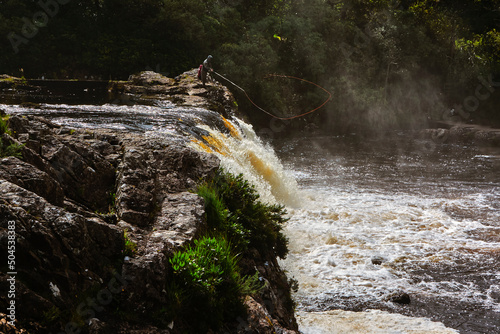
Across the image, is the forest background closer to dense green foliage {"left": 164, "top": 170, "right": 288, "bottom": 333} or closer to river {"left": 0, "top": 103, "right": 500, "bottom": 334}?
river {"left": 0, "top": 103, "right": 500, "bottom": 334}

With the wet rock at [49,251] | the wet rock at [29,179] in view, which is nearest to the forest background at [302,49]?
the wet rock at [29,179]

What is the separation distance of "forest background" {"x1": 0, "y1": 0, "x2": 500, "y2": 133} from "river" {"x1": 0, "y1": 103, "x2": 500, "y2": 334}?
27.2ft

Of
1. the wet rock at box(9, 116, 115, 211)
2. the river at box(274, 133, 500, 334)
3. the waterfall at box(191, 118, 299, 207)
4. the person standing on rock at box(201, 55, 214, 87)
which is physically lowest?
the river at box(274, 133, 500, 334)

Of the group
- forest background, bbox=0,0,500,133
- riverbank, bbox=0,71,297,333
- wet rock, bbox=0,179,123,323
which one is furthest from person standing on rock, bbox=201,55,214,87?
wet rock, bbox=0,179,123,323

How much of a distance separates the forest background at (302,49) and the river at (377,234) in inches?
326

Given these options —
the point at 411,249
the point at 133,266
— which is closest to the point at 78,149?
the point at 133,266

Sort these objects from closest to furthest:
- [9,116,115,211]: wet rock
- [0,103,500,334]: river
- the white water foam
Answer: [9,116,115,211]: wet rock → the white water foam → [0,103,500,334]: river

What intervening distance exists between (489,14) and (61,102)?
15.4m

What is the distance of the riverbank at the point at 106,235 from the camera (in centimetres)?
311

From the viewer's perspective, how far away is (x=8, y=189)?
3.38 m

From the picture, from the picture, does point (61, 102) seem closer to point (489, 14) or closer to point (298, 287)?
point (298, 287)

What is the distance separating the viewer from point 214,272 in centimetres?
396

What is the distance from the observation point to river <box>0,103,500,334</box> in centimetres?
609

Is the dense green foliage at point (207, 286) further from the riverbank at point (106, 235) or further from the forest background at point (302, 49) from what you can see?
the forest background at point (302, 49)
